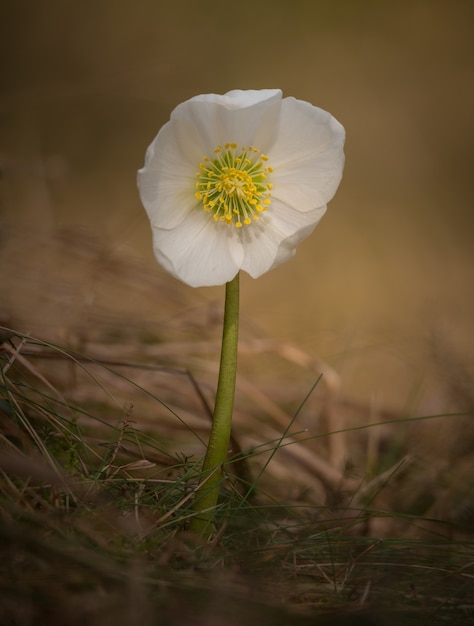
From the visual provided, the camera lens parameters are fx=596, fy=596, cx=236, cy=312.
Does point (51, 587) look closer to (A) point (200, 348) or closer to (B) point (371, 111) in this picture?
(A) point (200, 348)

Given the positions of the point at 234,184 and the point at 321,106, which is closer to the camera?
the point at 234,184

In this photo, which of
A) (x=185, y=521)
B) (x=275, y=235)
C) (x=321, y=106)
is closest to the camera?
(x=185, y=521)

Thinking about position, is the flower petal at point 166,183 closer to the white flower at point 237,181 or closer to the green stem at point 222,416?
the white flower at point 237,181

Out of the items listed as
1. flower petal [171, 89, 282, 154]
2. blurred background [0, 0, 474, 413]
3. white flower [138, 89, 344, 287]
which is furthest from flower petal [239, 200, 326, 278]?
blurred background [0, 0, 474, 413]

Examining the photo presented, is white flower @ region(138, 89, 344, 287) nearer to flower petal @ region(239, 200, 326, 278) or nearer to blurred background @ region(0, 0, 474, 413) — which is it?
flower petal @ region(239, 200, 326, 278)

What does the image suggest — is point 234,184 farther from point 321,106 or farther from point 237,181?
point 321,106

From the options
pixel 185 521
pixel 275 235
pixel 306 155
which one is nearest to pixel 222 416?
pixel 185 521
